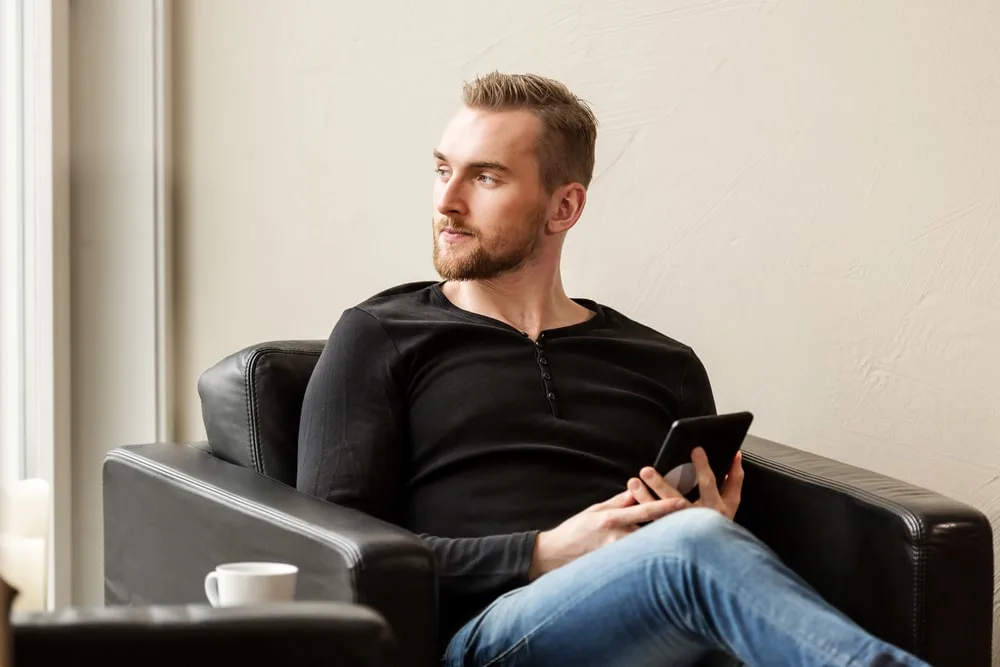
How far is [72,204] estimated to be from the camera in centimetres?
227

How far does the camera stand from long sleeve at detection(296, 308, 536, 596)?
155 centimetres

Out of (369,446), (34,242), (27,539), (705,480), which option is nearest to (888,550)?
(705,480)

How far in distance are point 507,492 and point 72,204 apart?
1063mm

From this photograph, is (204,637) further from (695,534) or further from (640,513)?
(640,513)

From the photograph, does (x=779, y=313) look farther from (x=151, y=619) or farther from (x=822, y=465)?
(x=151, y=619)

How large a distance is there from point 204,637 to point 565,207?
131cm

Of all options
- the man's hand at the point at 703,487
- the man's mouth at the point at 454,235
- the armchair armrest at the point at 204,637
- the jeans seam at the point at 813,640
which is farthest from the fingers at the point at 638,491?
the armchair armrest at the point at 204,637

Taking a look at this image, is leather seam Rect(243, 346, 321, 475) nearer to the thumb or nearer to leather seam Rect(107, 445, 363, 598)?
leather seam Rect(107, 445, 363, 598)

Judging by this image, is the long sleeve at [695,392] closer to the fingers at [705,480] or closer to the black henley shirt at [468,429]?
the black henley shirt at [468,429]

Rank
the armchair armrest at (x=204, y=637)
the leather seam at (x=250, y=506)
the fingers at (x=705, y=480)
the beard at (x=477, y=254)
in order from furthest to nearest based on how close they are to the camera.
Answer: the beard at (x=477, y=254) < the fingers at (x=705, y=480) < the leather seam at (x=250, y=506) < the armchair armrest at (x=204, y=637)

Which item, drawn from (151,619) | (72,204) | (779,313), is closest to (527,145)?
(779,313)

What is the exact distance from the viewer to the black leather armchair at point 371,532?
4.33 feet

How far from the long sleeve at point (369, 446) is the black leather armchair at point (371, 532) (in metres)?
0.07

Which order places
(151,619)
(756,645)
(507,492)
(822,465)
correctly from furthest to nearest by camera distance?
A: 1. (822,465)
2. (507,492)
3. (756,645)
4. (151,619)
